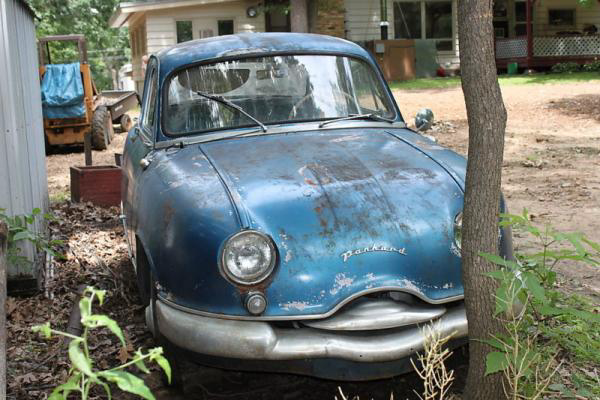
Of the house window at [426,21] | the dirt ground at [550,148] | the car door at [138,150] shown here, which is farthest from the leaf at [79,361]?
the house window at [426,21]

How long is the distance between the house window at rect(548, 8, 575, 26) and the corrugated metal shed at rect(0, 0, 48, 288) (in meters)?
24.4

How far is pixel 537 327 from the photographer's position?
3863 mm

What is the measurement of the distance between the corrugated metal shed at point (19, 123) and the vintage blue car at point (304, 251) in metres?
1.43

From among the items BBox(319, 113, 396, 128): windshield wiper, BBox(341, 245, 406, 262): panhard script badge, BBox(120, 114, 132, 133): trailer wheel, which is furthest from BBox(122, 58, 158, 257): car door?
BBox(120, 114, 132, 133): trailer wheel

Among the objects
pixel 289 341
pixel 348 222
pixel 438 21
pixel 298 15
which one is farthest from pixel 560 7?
pixel 289 341

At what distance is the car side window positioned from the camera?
17.4ft

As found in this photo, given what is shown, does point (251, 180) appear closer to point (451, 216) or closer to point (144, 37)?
point (451, 216)

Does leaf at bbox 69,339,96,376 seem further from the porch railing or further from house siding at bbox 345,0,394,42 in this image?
the porch railing

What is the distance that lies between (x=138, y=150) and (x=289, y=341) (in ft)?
8.10

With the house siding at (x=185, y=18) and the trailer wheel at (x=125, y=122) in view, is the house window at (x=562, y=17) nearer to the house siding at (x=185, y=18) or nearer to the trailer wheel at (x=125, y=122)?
the house siding at (x=185, y=18)

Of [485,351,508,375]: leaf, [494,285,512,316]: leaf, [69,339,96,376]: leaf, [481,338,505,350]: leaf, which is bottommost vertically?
[485,351,508,375]: leaf

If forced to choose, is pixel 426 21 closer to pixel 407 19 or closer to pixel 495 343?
pixel 407 19

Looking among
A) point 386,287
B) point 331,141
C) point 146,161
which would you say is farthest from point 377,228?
point 146,161

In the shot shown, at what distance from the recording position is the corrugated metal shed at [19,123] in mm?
5531
